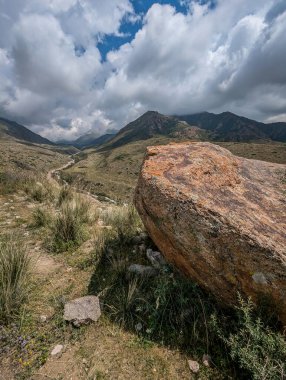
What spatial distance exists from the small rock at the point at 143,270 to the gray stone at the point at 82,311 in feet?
2.95

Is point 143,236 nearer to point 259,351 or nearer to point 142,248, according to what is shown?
point 142,248

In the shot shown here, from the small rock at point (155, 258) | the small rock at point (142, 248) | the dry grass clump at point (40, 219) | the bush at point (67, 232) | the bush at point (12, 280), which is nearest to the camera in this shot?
the bush at point (12, 280)

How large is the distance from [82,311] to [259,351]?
2.42 metres

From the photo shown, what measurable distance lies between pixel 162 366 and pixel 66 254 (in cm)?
323

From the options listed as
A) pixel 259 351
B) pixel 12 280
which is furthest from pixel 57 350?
pixel 259 351

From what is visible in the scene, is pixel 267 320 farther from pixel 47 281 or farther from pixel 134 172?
pixel 134 172

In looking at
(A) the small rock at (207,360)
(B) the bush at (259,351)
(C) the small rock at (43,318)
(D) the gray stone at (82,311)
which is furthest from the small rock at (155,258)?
(C) the small rock at (43,318)

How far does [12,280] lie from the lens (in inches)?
140

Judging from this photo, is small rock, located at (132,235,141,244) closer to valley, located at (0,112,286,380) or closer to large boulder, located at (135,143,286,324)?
valley, located at (0,112,286,380)

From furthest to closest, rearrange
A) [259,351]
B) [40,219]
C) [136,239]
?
[40,219], [136,239], [259,351]

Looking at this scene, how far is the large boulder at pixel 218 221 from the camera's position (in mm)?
2896

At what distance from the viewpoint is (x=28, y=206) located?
29.5 feet

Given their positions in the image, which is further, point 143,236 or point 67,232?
point 67,232

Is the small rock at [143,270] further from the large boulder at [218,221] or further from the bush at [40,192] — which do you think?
the bush at [40,192]
